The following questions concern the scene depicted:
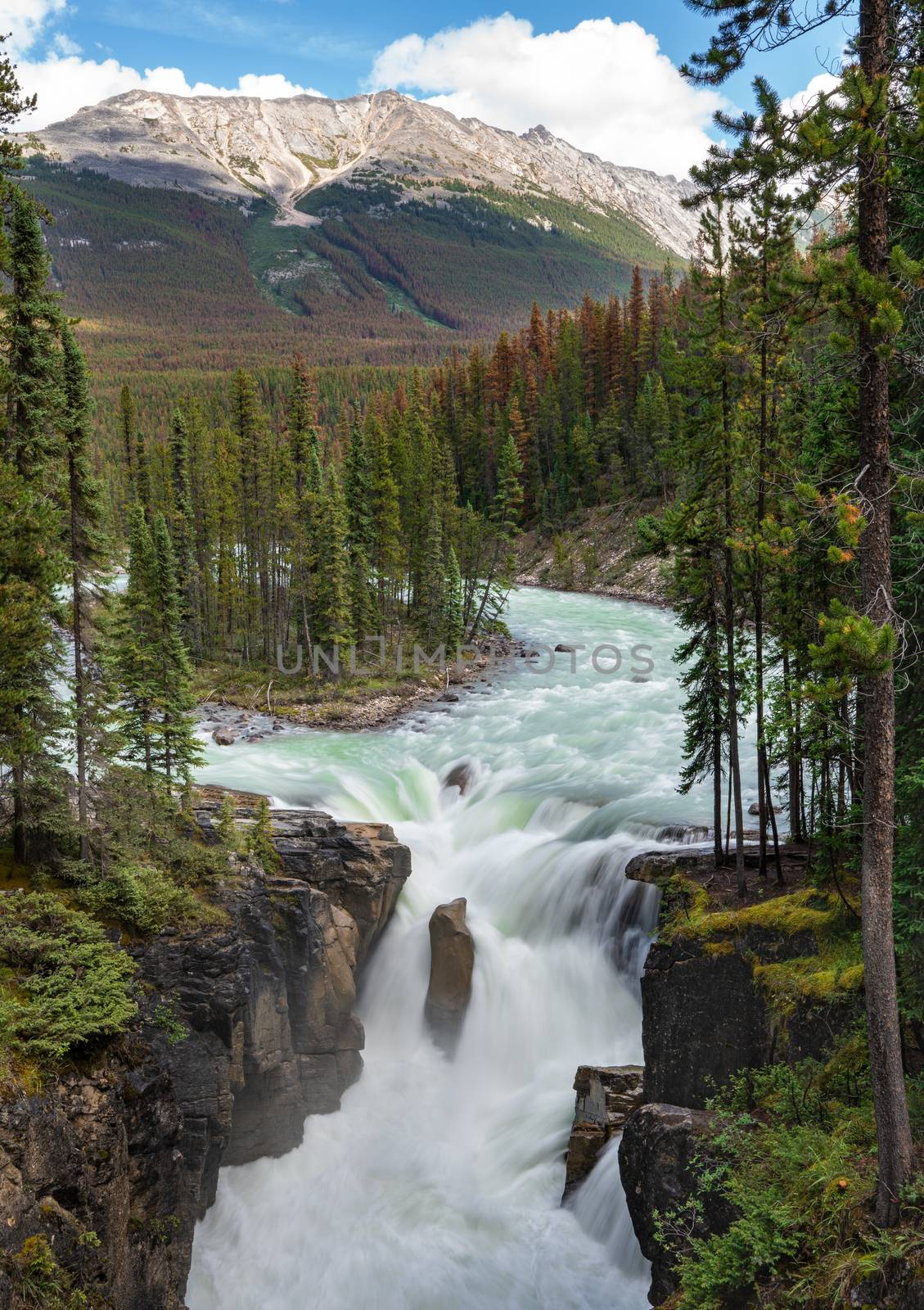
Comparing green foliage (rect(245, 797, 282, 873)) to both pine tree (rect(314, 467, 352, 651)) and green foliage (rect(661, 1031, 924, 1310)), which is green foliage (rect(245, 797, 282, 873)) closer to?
green foliage (rect(661, 1031, 924, 1310))

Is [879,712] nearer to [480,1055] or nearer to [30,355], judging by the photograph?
[30,355]

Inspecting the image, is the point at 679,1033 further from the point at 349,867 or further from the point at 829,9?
the point at 829,9

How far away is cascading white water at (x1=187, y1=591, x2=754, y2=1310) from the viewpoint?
1598 centimetres

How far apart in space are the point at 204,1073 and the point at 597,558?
63.2 metres

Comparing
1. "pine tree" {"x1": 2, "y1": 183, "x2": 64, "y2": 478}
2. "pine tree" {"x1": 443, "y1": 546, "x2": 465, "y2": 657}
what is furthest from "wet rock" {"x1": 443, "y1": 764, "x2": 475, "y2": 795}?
"pine tree" {"x1": 443, "y1": 546, "x2": 465, "y2": 657}

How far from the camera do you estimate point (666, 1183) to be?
13.0 m

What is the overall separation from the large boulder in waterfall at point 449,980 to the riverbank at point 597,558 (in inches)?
1727

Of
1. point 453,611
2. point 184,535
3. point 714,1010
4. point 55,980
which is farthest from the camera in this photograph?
point 453,611

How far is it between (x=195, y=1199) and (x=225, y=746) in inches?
758

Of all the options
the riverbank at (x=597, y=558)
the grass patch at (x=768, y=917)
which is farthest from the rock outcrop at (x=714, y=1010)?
the riverbank at (x=597, y=558)

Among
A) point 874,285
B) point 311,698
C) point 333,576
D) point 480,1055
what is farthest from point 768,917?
point 333,576

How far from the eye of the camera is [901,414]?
39.5ft

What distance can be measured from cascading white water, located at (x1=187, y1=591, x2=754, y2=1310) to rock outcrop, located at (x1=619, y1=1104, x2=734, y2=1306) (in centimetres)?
216

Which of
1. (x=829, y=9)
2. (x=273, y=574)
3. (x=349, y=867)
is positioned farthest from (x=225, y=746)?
(x=829, y=9)
